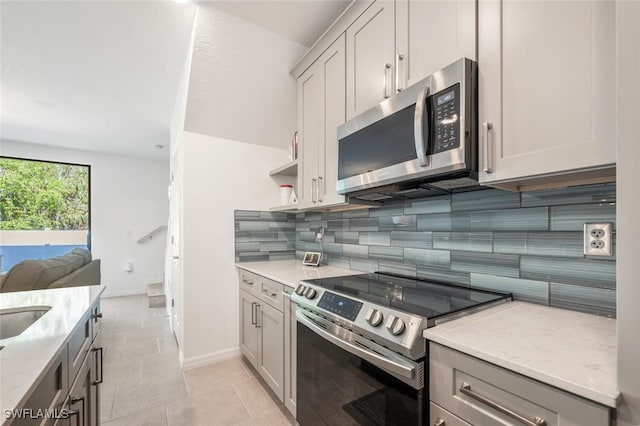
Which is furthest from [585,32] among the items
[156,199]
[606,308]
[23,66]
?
[156,199]

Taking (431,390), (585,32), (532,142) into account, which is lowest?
(431,390)

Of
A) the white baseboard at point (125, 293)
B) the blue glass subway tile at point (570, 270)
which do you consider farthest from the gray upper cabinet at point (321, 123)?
the white baseboard at point (125, 293)

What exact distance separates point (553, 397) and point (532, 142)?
2.49ft

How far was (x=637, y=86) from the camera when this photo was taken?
0.59 metres

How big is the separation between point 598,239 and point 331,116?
5.06 feet

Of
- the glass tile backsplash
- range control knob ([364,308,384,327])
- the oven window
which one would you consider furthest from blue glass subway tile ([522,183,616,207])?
the oven window

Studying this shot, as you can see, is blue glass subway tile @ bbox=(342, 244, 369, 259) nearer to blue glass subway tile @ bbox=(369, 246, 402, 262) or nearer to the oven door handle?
blue glass subway tile @ bbox=(369, 246, 402, 262)

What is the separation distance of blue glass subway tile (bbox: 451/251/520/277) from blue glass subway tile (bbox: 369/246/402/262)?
391 millimetres

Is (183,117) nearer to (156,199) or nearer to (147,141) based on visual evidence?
(147,141)

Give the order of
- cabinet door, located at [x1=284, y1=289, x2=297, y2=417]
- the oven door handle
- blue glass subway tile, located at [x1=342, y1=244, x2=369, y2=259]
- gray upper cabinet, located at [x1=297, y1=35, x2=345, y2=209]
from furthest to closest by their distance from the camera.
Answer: blue glass subway tile, located at [x1=342, y1=244, x2=369, y2=259] < gray upper cabinet, located at [x1=297, y1=35, x2=345, y2=209] < cabinet door, located at [x1=284, y1=289, x2=297, y2=417] < the oven door handle

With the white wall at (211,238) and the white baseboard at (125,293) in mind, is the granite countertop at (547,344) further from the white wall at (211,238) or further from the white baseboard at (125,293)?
the white baseboard at (125,293)

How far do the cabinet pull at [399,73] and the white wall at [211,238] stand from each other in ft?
5.88

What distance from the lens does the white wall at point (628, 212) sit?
0.58 m

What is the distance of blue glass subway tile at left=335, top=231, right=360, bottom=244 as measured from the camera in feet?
7.40
